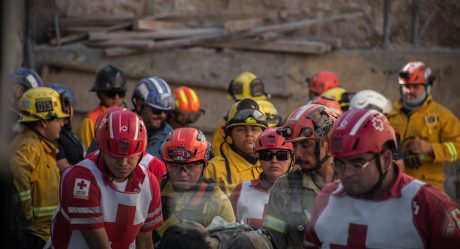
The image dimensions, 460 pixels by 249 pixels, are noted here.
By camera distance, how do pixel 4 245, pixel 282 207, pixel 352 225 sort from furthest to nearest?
pixel 282 207
pixel 352 225
pixel 4 245

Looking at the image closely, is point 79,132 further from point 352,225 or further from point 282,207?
point 352,225

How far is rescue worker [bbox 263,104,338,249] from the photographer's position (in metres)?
6.27

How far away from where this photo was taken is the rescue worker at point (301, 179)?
20.6 ft

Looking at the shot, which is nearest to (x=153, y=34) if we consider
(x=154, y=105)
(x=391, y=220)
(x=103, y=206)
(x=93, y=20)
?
(x=93, y=20)

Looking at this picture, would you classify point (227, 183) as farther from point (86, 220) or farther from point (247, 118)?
point (86, 220)

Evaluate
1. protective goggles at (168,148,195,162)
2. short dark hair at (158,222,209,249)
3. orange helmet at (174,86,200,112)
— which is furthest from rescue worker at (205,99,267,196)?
orange helmet at (174,86,200,112)

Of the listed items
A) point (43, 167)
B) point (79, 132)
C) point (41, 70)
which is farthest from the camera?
point (41, 70)

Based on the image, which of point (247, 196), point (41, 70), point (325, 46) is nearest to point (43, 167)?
point (247, 196)

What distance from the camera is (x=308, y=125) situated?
6711 millimetres

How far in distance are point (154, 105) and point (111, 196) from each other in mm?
3608

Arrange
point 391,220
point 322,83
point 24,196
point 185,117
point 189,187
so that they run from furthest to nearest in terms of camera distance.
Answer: point 322,83 < point 185,117 < point 24,196 < point 189,187 < point 391,220

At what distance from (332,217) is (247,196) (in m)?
2.00

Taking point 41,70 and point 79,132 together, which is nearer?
point 79,132

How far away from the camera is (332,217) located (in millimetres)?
5480
